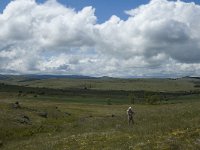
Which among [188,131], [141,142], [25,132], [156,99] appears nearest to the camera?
[141,142]

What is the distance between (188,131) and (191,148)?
703 cm

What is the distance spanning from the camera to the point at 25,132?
5041 cm

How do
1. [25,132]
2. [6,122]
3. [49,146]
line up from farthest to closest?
1. [6,122]
2. [25,132]
3. [49,146]

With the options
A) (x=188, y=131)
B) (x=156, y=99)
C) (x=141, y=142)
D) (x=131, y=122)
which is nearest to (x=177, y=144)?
(x=141, y=142)

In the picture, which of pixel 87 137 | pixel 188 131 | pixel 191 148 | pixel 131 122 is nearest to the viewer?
pixel 191 148

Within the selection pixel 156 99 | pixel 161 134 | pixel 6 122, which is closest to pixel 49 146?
pixel 161 134

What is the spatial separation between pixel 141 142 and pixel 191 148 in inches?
178

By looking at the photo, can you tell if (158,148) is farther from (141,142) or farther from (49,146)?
(49,146)

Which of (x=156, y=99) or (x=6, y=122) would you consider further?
(x=156, y=99)

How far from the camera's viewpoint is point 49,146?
3247 centimetres

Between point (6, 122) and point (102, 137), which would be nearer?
point (102, 137)

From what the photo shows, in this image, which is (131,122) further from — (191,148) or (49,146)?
(191,148)

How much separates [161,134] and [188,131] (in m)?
1.95

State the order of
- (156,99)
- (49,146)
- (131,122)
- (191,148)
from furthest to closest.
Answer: (156,99), (131,122), (49,146), (191,148)
